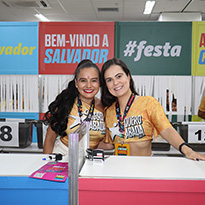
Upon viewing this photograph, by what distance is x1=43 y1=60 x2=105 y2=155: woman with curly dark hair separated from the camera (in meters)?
1.88

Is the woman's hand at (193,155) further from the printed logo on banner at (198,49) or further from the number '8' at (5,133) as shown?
the printed logo on banner at (198,49)

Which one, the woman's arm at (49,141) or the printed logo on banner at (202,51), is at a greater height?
the printed logo on banner at (202,51)

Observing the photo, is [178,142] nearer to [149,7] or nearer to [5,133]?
[5,133]

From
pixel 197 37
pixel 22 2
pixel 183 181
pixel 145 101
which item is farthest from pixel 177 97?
pixel 22 2

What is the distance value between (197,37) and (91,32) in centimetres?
148

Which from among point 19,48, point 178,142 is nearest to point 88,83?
point 178,142

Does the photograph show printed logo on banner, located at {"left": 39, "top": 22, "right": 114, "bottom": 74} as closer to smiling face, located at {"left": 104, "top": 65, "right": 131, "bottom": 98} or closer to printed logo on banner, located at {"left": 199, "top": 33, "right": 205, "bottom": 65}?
printed logo on banner, located at {"left": 199, "top": 33, "right": 205, "bottom": 65}

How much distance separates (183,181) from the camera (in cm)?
98

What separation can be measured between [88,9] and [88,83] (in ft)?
18.6

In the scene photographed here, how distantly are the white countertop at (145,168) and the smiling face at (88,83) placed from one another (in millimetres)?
762

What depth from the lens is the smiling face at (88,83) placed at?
195 cm

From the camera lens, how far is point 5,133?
2.66 meters

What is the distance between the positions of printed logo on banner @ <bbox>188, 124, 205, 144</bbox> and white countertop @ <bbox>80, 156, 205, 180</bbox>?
1290 millimetres

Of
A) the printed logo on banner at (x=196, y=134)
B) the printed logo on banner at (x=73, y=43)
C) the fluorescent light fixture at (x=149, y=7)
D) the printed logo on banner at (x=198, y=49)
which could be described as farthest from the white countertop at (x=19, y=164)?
the fluorescent light fixture at (x=149, y=7)
